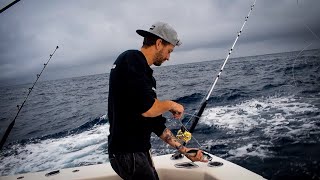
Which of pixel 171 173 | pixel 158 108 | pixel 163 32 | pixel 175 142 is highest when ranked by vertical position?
pixel 163 32

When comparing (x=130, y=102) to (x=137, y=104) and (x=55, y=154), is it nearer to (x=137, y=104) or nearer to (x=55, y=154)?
(x=137, y=104)

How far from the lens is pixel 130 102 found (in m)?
1.97

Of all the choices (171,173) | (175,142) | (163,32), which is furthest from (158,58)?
(171,173)

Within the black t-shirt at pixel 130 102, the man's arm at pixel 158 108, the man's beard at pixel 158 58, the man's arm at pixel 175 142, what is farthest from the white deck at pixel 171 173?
the man's beard at pixel 158 58

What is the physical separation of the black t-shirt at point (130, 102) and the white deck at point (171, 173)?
3.54 feet

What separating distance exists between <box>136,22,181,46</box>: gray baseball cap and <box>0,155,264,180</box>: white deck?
5.22ft

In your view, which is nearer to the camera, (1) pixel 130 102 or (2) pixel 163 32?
(1) pixel 130 102

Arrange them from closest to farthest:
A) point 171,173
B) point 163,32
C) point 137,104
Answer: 1. point 137,104
2. point 163,32
3. point 171,173

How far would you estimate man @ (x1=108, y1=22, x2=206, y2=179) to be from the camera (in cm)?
193

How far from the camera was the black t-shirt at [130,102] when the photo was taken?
1921mm

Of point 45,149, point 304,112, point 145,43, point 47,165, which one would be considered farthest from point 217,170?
point 45,149

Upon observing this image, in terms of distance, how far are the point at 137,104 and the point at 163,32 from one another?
63 centimetres

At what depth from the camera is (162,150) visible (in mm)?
7359

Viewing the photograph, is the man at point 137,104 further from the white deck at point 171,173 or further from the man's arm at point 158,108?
the white deck at point 171,173
